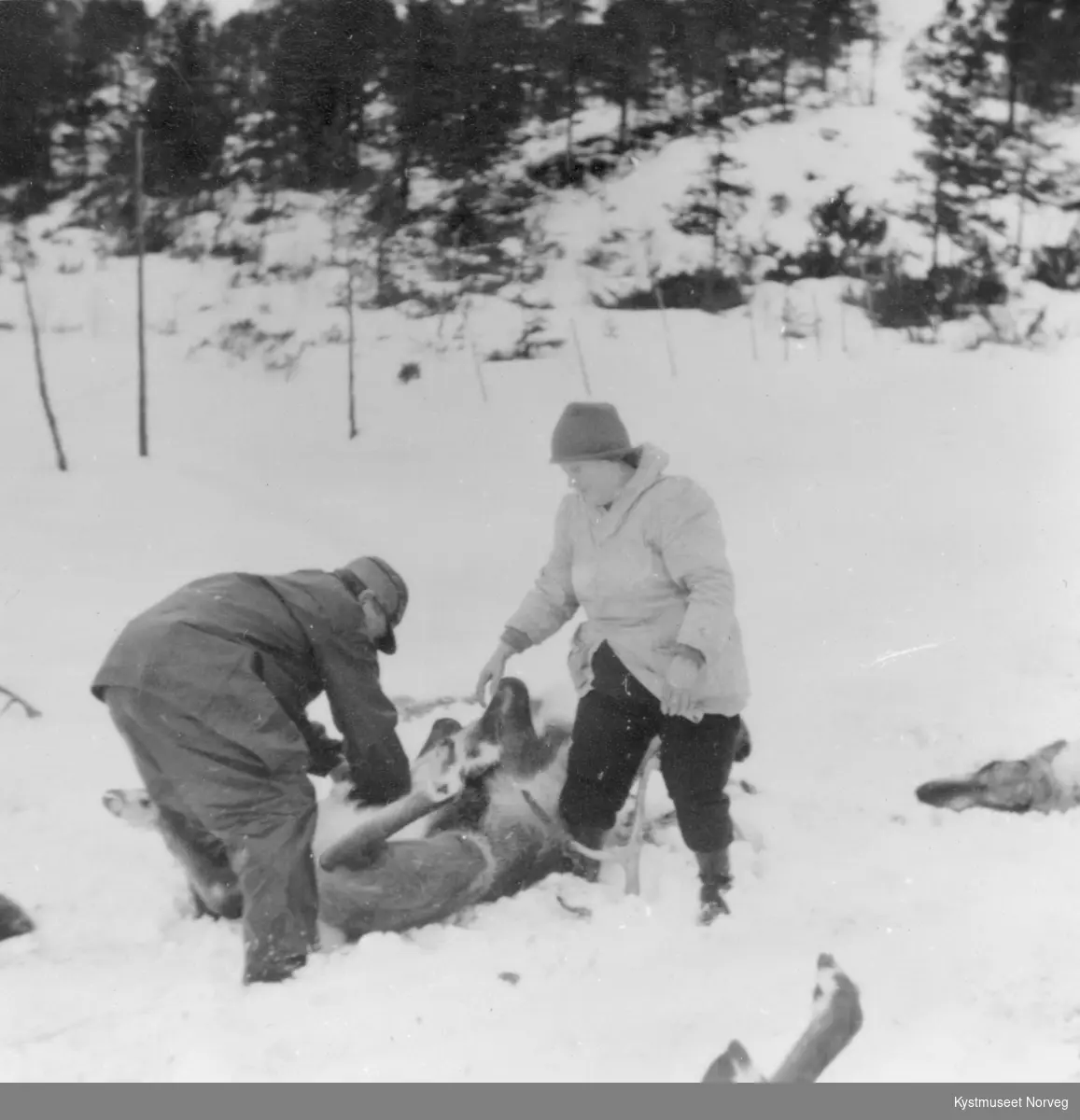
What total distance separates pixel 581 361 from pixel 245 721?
1883mm

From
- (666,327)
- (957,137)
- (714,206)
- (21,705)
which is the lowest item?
(21,705)

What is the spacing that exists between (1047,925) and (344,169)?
3.21m

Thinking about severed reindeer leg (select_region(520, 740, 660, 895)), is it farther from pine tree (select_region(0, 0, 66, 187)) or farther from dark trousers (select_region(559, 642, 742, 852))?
pine tree (select_region(0, 0, 66, 187))

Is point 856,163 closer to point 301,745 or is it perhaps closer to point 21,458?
point 301,745

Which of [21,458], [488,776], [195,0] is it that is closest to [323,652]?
[488,776]

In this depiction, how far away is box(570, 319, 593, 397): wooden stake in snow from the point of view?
12.6 feet

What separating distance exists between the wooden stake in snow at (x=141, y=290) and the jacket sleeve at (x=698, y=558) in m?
2.09

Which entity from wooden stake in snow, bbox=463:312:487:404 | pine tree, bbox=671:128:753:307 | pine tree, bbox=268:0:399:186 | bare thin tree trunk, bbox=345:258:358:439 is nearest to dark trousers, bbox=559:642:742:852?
wooden stake in snow, bbox=463:312:487:404

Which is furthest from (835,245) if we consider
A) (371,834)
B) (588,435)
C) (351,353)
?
(371,834)

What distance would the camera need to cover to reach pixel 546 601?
3.05m

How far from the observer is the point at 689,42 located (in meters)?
3.74

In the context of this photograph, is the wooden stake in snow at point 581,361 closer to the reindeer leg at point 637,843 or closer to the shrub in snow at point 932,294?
the shrub in snow at point 932,294

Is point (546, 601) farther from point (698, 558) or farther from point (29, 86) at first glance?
point (29, 86)
